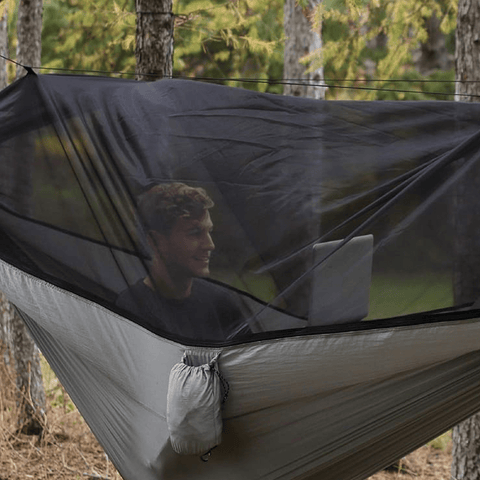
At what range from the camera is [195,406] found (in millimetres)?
1928

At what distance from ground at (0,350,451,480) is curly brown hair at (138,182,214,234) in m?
1.90

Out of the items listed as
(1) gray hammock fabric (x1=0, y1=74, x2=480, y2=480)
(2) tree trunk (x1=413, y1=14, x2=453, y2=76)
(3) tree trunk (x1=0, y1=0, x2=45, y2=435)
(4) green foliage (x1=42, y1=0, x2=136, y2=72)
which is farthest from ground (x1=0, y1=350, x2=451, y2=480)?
(2) tree trunk (x1=413, y1=14, x2=453, y2=76)

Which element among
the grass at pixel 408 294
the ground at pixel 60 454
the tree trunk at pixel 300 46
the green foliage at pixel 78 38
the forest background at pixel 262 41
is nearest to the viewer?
the grass at pixel 408 294

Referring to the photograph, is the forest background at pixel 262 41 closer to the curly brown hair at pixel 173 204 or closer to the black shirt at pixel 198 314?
the curly brown hair at pixel 173 204

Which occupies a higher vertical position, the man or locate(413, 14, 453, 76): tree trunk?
locate(413, 14, 453, 76): tree trunk

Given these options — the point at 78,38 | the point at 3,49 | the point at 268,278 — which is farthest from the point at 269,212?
the point at 78,38

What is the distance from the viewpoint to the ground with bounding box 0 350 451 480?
3.79 metres

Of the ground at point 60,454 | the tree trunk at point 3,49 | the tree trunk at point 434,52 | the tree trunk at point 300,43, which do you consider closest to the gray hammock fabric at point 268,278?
the ground at point 60,454

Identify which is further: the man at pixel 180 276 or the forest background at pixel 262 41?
the forest background at pixel 262 41

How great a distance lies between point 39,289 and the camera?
2305 mm

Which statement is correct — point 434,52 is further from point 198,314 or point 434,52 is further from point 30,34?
point 198,314

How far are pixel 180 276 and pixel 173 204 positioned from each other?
0.72ft

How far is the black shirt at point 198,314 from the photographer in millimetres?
2074

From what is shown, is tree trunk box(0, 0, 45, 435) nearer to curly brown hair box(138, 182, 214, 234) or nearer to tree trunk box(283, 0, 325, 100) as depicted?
curly brown hair box(138, 182, 214, 234)
